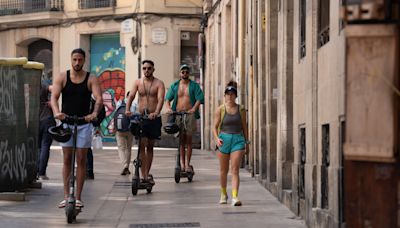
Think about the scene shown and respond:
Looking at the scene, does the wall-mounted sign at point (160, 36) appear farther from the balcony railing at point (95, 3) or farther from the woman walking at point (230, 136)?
the woman walking at point (230, 136)

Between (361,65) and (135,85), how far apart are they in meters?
10.7

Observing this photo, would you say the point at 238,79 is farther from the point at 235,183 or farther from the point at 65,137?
the point at 65,137

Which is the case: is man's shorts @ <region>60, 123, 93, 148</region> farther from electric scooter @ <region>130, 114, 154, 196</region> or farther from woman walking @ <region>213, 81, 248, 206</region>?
electric scooter @ <region>130, 114, 154, 196</region>

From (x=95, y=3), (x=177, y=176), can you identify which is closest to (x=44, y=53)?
(x=95, y=3)

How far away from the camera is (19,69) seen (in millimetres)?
12945

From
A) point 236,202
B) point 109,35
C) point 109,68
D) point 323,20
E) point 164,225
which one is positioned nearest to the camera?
point 323,20

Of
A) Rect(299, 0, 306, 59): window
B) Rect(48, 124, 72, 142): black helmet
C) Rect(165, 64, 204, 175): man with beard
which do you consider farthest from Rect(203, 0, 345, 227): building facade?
Rect(48, 124, 72, 142): black helmet

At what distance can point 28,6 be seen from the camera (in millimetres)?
41500

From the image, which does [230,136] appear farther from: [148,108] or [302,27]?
[148,108]

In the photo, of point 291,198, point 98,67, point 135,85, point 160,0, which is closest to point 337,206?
point 291,198

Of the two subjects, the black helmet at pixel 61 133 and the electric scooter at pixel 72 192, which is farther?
the black helmet at pixel 61 133

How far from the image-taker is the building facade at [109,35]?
36969 millimetres

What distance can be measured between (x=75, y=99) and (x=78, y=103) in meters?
0.06

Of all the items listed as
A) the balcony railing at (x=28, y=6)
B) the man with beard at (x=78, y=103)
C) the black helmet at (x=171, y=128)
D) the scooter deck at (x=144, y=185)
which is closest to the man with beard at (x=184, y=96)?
the black helmet at (x=171, y=128)
